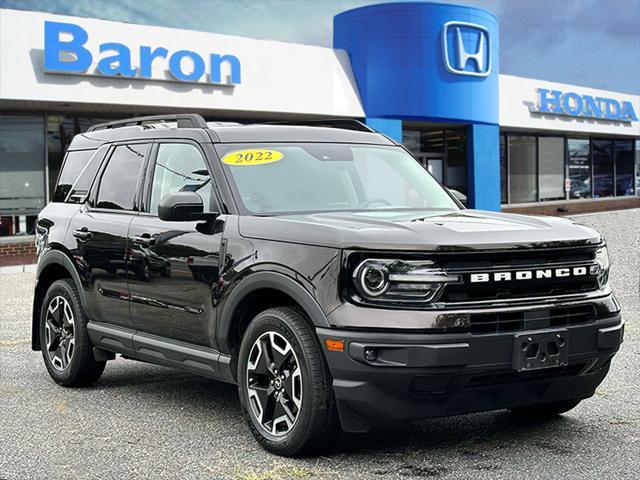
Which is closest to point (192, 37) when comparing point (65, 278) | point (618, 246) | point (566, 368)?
point (618, 246)

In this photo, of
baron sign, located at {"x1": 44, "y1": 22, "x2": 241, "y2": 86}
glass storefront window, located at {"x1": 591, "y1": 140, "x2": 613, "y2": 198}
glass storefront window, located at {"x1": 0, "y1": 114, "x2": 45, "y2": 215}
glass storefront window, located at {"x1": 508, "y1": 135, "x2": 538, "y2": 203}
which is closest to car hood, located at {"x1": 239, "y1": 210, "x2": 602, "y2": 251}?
baron sign, located at {"x1": 44, "y1": 22, "x2": 241, "y2": 86}

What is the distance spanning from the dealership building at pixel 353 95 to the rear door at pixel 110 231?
12.4 meters

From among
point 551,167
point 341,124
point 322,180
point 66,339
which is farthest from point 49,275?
point 551,167

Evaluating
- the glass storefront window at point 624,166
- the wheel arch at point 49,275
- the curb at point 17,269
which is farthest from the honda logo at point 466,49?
the wheel arch at point 49,275

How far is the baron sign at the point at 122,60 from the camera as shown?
61.0 ft

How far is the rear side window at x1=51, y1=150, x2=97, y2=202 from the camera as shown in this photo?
7.36 meters

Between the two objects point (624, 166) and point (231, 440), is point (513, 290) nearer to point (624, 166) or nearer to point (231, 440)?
point (231, 440)

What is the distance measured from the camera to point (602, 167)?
38.8 meters

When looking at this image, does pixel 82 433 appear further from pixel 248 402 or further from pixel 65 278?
pixel 65 278

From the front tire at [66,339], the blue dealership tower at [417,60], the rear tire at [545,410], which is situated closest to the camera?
the rear tire at [545,410]

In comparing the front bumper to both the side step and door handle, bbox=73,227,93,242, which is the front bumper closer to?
the side step

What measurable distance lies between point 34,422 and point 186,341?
1163 mm

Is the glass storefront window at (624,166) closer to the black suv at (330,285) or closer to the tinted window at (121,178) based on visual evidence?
the black suv at (330,285)

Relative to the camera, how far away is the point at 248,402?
4.97 metres
